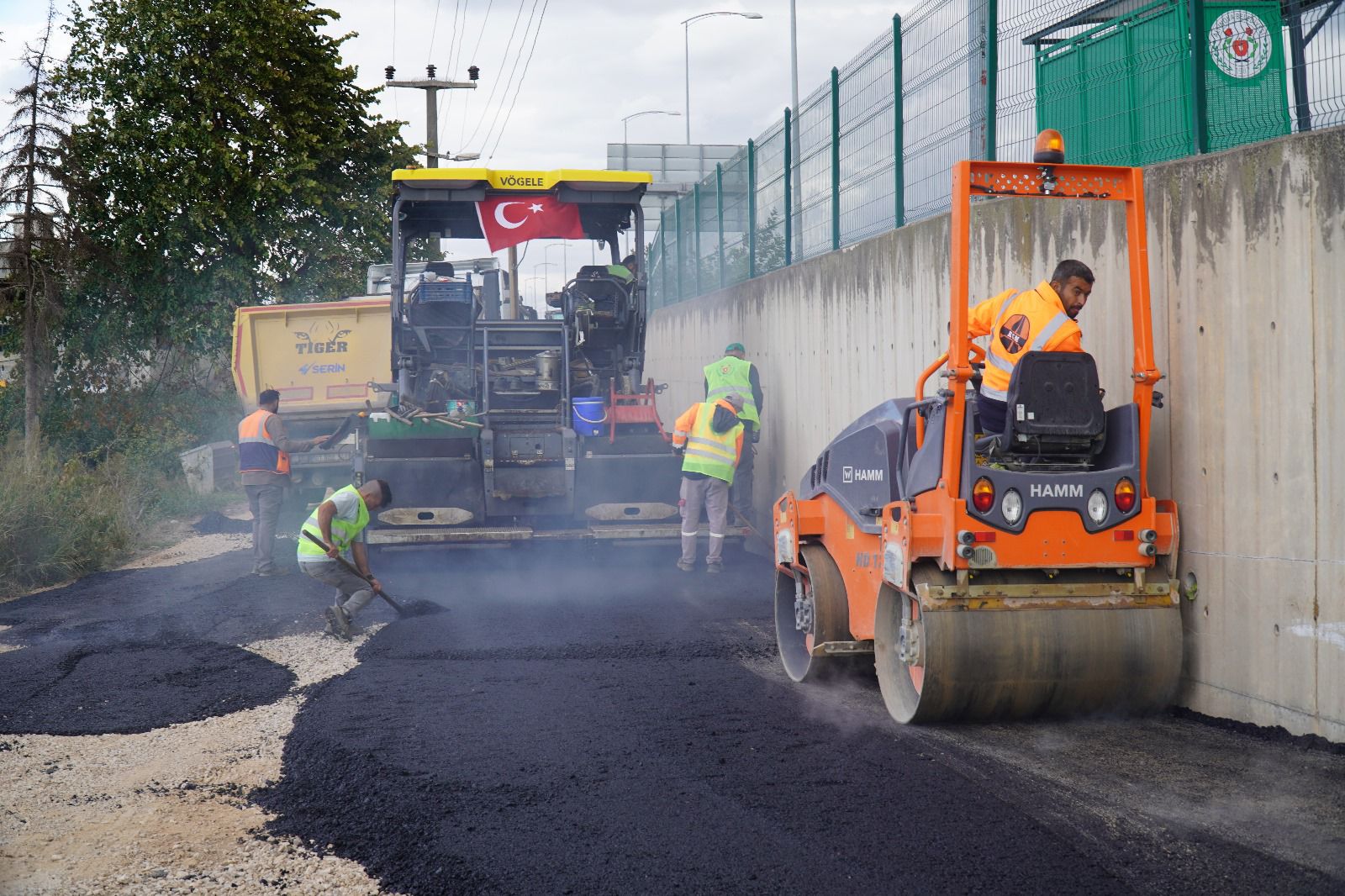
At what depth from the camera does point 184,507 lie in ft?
48.2

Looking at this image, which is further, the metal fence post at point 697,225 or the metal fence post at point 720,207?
the metal fence post at point 697,225

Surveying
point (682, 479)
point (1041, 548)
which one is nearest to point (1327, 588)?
point (1041, 548)

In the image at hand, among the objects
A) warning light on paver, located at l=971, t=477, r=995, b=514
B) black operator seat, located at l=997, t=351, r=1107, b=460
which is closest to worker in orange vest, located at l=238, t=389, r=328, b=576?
warning light on paver, located at l=971, t=477, r=995, b=514

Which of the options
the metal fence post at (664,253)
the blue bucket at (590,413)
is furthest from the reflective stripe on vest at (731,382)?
the metal fence post at (664,253)

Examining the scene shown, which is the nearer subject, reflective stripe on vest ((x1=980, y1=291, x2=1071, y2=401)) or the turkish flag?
reflective stripe on vest ((x1=980, y1=291, x2=1071, y2=401))

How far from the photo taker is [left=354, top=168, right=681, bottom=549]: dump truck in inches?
376

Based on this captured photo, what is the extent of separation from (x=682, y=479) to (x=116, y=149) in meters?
12.2

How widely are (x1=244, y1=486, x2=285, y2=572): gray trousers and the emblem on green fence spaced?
7698 mm

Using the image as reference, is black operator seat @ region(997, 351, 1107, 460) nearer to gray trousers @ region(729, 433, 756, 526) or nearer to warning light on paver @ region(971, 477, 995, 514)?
warning light on paver @ region(971, 477, 995, 514)

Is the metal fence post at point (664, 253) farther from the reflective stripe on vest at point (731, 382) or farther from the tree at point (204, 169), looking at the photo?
the reflective stripe on vest at point (731, 382)

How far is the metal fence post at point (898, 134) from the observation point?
8828mm

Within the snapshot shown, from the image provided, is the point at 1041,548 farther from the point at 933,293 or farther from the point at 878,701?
the point at 933,293

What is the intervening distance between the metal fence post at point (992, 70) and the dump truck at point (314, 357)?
26.1 feet

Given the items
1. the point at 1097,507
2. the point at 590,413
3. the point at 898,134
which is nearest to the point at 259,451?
the point at 590,413
